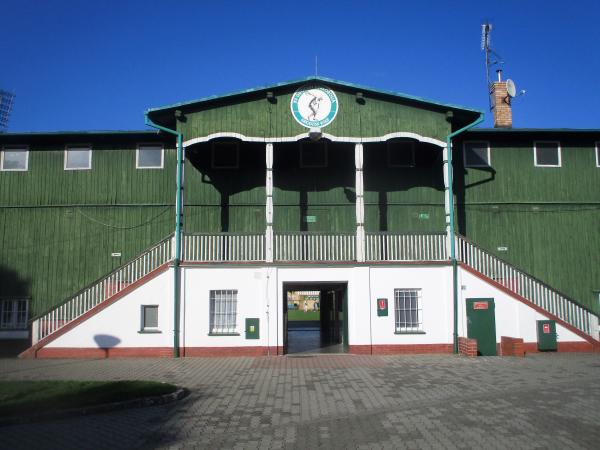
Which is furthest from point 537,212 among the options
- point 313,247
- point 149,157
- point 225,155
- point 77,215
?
point 77,215

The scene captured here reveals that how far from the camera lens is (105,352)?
1720 cm

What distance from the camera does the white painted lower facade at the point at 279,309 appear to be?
17.3 meters

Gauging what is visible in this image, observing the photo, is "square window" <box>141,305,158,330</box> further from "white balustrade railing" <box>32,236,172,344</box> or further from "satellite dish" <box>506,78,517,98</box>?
"satellite dish" <box>506,78,517,98</box>

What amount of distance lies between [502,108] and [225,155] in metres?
12.0

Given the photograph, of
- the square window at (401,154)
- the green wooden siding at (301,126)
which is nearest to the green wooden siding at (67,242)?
the green wooden siding at (301,126)

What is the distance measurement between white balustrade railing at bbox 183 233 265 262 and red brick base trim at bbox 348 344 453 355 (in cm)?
442

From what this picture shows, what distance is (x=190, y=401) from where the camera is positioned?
10.7 m

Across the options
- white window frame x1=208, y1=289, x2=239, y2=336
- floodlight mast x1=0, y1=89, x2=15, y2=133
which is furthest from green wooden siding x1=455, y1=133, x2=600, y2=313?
floodlight mast x1=0, y1=89, x2=15, y2=133

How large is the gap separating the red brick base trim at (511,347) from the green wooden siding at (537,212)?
4.94m

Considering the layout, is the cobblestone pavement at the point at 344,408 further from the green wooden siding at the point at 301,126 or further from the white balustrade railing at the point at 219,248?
the green wooden siding at the point at 301,126

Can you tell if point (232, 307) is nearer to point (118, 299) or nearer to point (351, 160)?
point (118, 299)

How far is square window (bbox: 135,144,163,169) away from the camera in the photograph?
2155cm

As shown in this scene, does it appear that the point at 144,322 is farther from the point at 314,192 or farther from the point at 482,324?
the point at 482,324

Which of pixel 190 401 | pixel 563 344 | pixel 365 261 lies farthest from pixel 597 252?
pixel 190 401
